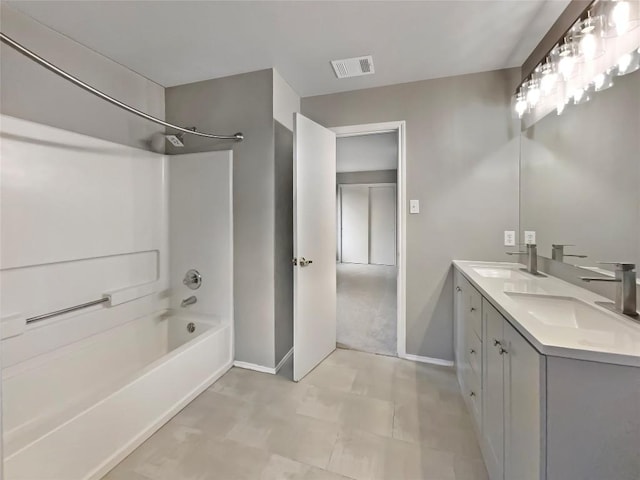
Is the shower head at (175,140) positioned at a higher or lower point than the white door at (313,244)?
higher

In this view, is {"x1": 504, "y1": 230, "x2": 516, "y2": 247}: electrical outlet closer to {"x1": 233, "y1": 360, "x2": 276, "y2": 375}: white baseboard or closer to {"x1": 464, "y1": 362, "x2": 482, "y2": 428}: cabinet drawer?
{"x1": 464, "y1": 362, "x2": 482, "y2": 428}: cabinet drawer

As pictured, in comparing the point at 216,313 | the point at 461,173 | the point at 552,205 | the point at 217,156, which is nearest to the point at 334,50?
the point at 217,156

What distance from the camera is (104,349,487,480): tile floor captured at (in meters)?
1.38

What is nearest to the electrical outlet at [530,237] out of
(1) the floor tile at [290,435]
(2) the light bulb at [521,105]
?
(2) the light bulb at [521,105]

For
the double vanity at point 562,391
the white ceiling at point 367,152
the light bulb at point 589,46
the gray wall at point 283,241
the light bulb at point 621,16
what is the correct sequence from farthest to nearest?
1. the white ceiling at point 367,152
2. the gray wall at point 283,241
3. the light bulb at point 589,46
4. the light bulb at point 621,16
5. the double vanity at point 562,391

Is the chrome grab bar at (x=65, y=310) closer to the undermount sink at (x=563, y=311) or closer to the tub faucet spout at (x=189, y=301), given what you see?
the tub faucet spout at (x=189, y=301)

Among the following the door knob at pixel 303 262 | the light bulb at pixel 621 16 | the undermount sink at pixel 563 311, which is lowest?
the undermount sink at pixel 563 311

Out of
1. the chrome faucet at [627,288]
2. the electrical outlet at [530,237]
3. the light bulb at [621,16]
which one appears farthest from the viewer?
the electrical outlet at [530,237]

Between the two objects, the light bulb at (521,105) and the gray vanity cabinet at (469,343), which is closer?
the gray vanity cabinet at (469,343)

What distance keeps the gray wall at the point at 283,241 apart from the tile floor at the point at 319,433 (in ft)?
1.19

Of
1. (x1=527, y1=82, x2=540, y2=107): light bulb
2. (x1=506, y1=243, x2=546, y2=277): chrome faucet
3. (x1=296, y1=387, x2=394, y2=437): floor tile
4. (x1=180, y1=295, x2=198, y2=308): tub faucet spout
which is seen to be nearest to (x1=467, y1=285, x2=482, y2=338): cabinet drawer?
(x1=506, y1=243, x2=546, y2=277): chrome faucet

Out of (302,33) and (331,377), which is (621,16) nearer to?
(302,33)

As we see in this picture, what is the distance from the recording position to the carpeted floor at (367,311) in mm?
2783

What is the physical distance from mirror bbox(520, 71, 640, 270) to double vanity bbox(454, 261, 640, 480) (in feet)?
0.97
